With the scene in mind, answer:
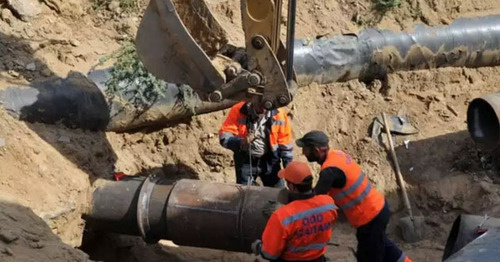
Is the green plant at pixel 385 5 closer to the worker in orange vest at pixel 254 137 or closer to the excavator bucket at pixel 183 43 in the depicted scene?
the worker in orange vest at pixel 254 137

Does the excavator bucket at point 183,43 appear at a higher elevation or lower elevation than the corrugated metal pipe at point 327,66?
higher

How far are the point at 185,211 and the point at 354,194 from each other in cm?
179

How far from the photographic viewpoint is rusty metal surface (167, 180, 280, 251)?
6.96 m

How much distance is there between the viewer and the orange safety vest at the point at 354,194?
6.19 meters

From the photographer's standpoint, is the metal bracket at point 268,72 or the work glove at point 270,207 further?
the work glove at point 270,207

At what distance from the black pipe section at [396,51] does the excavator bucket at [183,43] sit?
2.93 meters

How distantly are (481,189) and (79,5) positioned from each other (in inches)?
232

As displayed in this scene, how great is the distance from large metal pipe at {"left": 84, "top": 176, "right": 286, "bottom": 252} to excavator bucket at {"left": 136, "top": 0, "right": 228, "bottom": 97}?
1.08 meters

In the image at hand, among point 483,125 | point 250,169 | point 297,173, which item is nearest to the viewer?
point 297,173

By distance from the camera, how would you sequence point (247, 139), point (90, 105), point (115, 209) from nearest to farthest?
1. point (115, 209)
2. point (247, 139)
3. point (90, 105)

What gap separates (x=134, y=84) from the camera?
837 centimetres

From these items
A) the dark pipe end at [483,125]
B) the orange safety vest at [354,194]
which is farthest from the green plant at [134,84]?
the dark pipe end at [483,125]

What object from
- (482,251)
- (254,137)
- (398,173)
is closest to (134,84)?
(254,137)

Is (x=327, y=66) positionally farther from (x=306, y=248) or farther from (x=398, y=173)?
(x=306, y=248)
